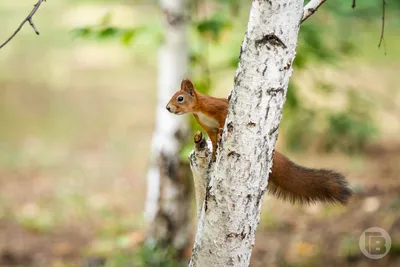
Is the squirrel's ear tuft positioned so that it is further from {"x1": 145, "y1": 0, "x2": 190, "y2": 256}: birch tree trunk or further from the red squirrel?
{"x1": 145, "y1": 0, "x2": 190, "y2": 256}: birch tree trunk

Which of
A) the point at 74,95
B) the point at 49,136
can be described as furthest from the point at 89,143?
the point at 74,95

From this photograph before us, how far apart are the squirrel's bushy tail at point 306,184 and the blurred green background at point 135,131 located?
1.53 meters

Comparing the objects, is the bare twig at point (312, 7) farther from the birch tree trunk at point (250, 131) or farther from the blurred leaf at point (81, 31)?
the blurred leaf at point (81, 31)

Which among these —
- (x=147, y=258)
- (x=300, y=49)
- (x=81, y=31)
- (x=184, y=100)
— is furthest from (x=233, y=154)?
(x=300, y=49)

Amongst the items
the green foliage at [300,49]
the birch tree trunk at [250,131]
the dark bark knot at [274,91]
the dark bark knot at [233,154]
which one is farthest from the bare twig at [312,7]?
the green foliage at [300,49]

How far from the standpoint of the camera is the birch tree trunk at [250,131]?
2.23 m

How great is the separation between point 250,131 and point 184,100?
2.50 ft

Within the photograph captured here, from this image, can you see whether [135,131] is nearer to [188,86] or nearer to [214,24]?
[214,24]

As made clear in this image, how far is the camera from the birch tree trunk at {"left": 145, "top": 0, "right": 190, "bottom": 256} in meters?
4.81

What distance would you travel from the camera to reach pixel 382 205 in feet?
18.6

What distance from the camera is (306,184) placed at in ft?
9.20

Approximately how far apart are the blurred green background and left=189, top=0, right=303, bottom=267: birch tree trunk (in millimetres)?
1933

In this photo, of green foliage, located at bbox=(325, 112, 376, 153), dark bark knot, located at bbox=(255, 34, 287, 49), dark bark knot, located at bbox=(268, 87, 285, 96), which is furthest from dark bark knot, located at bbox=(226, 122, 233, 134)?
green foliage, located at bbox=(325, 112, 376, 153)

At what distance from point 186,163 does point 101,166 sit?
15.1 feet
